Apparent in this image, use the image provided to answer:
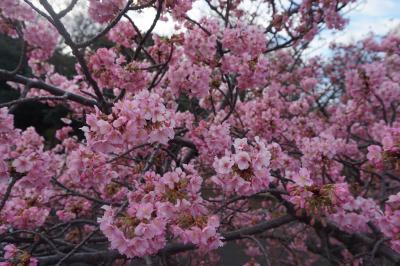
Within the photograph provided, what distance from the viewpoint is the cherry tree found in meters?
1.77

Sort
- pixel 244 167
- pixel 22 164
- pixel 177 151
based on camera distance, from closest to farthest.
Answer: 1. pixel 244 167
2. pixel 22 164
3. pixel 177 151

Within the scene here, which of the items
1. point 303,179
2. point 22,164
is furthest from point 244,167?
point 22,164

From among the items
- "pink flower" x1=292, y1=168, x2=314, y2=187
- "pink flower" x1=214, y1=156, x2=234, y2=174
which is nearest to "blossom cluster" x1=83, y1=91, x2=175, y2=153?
"pink flower" x1=214, y1=156, x2=234, y2=174

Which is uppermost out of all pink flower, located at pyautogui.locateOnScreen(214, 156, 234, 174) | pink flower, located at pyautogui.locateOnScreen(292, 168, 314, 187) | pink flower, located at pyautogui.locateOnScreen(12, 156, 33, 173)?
pink flower, located at pyautogui.locateOnScreen(12, 156, 33, 173)

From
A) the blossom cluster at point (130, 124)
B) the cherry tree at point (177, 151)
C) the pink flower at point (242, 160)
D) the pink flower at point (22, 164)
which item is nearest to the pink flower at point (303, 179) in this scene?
the cherry tree at point (177, 151)

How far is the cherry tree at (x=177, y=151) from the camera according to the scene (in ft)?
5.79

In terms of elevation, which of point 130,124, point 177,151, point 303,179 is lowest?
point 303,179

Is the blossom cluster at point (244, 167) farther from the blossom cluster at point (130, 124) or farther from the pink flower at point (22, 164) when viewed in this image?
the pink flower at point (22, 164)

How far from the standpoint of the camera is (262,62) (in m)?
3.26

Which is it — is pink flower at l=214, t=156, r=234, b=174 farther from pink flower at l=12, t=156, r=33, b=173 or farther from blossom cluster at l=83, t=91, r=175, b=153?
pink flower at l=12, t=156, r=33, b=173

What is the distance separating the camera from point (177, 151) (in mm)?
4176

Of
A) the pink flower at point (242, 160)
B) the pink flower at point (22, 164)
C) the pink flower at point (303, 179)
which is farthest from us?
the pink flower at point (22, 164)

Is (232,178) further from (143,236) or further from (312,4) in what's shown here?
(312,4)

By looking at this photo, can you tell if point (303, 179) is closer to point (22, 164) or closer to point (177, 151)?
point (22, 164)
